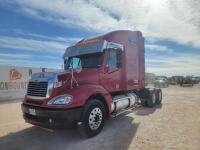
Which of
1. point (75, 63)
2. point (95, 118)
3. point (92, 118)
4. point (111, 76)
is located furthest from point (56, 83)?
point (111, 76)

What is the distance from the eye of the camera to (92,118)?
579 centimetres

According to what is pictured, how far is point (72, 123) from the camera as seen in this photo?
17.1ft

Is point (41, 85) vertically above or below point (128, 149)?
above

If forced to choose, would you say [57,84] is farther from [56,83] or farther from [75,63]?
[75,63]

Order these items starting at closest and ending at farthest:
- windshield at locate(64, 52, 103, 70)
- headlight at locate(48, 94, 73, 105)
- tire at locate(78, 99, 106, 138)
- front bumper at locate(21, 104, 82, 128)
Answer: front bumper at locate(21, 104, 82, 128)
headlight at locate(48, 94, 73, 105)
tire at locate(78, 99, 106, 138)
windshield at locate(64, 52, 103, 70)

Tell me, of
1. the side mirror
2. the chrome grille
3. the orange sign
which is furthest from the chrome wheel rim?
the orange sign

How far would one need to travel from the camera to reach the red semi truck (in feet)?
17.3

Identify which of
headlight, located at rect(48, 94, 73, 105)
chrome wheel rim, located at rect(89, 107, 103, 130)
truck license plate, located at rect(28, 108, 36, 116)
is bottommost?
chrome wheel rim, located at rect(89, 107, 103, 130)

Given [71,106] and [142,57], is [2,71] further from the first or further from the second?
[71,106]

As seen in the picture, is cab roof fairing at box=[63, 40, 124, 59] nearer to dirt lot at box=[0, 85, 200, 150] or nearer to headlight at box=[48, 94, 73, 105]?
headlight at box=[48, 94, 73, 105]

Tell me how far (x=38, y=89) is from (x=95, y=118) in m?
1.88

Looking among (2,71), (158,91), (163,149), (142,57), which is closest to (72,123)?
(163,149)

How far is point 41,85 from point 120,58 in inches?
118

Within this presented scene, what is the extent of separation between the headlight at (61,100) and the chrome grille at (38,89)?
344 mm
